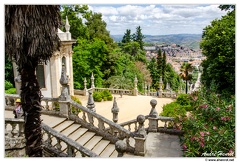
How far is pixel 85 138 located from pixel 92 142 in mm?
311

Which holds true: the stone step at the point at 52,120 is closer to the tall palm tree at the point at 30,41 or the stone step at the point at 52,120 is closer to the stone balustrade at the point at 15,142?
the stone balustrade at the point at 15,142

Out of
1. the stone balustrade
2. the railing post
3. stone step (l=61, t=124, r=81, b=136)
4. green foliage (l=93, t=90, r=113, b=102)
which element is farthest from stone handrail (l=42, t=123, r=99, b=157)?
green foliage (l=93, t=90, r=113, b=102)

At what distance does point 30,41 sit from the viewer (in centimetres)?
625

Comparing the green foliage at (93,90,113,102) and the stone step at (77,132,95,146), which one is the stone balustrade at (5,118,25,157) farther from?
the green foliage at (93,90,113,102)

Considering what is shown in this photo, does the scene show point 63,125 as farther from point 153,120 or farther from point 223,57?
point 223,57

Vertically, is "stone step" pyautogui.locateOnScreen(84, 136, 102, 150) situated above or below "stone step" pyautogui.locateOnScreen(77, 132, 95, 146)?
below

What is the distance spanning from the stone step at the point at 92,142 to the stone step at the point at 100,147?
123 millimetres

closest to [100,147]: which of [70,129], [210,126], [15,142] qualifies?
[70,129]

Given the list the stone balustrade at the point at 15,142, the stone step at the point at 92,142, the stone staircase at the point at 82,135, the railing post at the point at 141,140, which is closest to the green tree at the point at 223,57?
the railing post at the point at 141,140

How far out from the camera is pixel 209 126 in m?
8.14

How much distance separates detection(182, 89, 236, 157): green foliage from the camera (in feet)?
24.5

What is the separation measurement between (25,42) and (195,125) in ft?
19.1

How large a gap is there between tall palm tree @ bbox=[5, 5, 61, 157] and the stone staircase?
2448mm

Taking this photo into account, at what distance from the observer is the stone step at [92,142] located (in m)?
9.30
